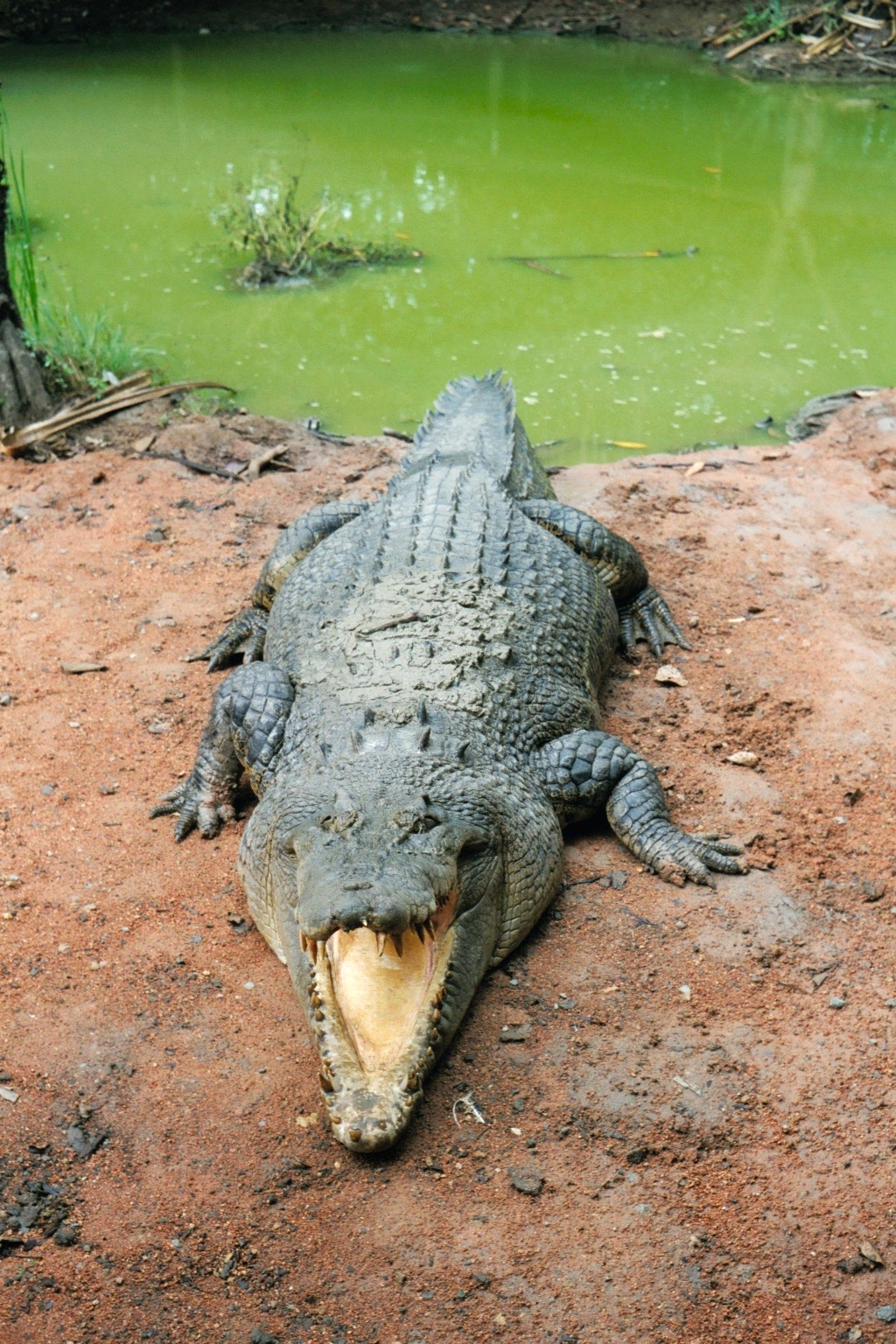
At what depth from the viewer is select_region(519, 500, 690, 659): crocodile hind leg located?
5.49 m

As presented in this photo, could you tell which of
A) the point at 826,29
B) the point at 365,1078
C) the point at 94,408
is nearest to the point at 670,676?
the point at 365,1078

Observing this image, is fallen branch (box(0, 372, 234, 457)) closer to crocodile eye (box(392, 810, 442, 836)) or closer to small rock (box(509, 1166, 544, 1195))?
crocodile eye (box(392, 810, 442, 836))

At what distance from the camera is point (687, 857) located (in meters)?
4.01

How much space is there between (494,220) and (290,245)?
2.31 metres

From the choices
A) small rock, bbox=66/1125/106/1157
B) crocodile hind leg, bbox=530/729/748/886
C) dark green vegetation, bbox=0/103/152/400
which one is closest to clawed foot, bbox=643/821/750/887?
crocodile hind leg, bbox=530/729/748/886

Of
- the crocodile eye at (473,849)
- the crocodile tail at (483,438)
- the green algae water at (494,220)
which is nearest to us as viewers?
the crocodile eye at (473,849)

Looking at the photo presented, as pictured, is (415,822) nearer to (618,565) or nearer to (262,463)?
(618,565)

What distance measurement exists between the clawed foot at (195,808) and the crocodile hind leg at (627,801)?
1112mm

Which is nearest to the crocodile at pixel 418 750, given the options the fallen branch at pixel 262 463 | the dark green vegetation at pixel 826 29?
the fallen branch at pixel 262 463

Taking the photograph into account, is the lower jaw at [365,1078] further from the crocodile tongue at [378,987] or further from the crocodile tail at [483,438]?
the crocodile tail at [483,438]

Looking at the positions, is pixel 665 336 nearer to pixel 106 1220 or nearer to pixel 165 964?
pixel 165 964

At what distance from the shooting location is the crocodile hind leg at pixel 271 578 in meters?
5.23

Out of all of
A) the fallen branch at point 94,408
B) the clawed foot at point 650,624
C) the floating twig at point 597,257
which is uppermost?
the floating twig at point 597,257

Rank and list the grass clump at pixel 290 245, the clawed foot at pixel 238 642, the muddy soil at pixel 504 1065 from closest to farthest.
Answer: the muddy soil at pixel 504 1065, the clawed foot at pixel 238 642, the grass clump at pixel 290 245
